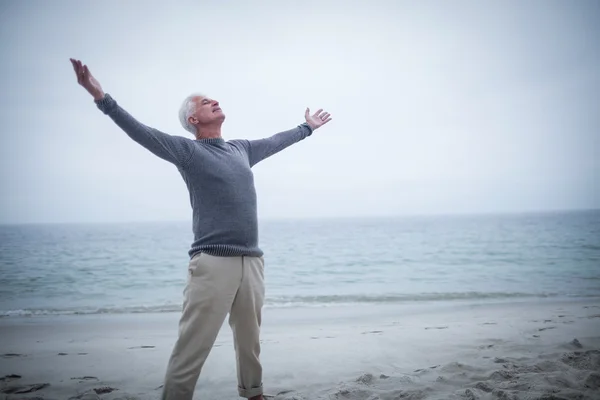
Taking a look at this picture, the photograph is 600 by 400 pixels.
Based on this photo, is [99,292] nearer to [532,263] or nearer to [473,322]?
[473,322]

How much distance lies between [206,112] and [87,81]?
28.9 inches

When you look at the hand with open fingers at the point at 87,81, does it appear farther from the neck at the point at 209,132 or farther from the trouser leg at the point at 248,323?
the trouser leg at the point at 248,323

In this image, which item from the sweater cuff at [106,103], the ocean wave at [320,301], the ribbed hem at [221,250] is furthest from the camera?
the ocean wave at [320,301]

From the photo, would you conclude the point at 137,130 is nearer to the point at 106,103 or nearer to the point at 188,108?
the point at 106,103

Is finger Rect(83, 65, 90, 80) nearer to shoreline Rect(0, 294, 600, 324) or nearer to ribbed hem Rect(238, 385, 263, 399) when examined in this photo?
ribbed hem Rect(238, 385, 263, 399)

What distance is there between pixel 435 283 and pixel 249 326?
41.7 ft

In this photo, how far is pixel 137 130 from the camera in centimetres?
204

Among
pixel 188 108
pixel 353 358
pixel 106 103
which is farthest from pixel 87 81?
pixel 353 358

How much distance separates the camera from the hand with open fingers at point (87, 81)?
1.95m

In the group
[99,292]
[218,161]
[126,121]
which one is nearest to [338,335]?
[218,161]

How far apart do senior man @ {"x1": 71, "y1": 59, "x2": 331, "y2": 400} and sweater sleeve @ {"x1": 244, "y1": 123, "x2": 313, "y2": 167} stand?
0.86ft

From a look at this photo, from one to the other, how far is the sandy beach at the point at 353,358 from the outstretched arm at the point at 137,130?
7.25 ft

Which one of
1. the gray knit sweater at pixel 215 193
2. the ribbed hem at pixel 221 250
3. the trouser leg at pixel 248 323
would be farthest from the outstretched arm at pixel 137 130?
the trouser leg at pixel 248 323

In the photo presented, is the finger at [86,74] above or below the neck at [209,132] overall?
above
